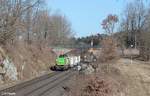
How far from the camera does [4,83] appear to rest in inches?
2036

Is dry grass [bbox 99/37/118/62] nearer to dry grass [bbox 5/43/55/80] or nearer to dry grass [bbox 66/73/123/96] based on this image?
dry grass [bbox 5/43/55/80]

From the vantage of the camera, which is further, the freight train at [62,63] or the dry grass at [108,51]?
the freight train at [62,63]

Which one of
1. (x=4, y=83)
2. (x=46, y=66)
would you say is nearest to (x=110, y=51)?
(x=46, y=66)

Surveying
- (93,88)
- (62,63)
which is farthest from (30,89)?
(62,63)

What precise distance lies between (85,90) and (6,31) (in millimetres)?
38578

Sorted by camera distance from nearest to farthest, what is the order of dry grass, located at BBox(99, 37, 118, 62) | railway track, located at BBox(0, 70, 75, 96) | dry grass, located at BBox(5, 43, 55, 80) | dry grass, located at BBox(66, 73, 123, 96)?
dry grass, located at BBox(66, 73, 123, 96) < railway track, located at BBox(0, 70, 75, 96) < dry grass, located at BBox(5, 43, 55, 80) < dry grass, located at BBox(99, 37, 118, 62)

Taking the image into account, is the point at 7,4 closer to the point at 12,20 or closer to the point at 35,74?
the point at 12,20

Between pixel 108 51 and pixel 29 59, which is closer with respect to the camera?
pixel 29 59

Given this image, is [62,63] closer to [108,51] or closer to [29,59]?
[108,51]

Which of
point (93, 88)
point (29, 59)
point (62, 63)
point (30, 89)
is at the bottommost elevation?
point (30, 89)

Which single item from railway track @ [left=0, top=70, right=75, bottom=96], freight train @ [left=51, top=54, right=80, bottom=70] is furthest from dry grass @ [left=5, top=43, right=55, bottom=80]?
railway track @ [left=0, top=70, right=75, bottom=96]

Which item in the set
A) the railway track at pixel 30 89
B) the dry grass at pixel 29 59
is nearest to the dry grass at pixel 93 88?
the railway track at pixel 30 89

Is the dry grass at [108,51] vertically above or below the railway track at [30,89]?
above

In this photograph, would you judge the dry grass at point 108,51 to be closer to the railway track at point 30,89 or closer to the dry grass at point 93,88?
the railway track at point 30,89
